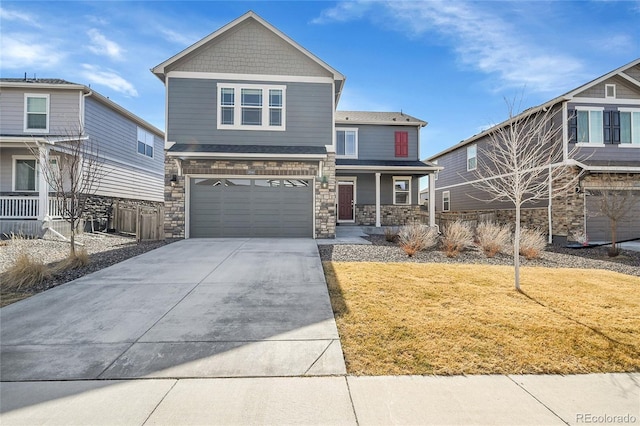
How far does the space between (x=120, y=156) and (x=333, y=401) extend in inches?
748

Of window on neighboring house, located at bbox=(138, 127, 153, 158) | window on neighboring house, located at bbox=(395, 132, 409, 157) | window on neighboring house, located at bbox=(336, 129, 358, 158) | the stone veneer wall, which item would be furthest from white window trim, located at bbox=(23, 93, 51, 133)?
window on neighboring house, located at bbox=(395, 132, 409, 157)

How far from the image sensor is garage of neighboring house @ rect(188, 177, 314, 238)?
1202 cm

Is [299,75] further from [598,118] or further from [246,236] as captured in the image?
[598,118]

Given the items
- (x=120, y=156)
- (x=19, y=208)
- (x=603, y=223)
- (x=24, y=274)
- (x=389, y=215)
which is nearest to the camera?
(x=24, y=274)

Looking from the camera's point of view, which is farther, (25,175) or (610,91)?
(25,175)

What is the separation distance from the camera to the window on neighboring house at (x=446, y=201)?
22697mm

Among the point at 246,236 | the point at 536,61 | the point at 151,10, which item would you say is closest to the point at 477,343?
the point at 246,236

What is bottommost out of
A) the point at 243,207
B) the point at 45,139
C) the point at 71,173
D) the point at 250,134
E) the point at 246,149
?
the point at 243,207

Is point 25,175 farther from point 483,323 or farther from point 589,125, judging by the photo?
point 589,125

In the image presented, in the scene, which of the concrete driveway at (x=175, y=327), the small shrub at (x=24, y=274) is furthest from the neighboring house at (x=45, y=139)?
the concrete driveway at (x=175, y=327)

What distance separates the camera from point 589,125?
13484 mm

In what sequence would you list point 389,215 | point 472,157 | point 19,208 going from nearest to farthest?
point 19,208
point 389,215
point 472,157

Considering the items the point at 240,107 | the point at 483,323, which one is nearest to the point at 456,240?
the point at 483,323

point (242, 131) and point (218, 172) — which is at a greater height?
point (242, 131)
